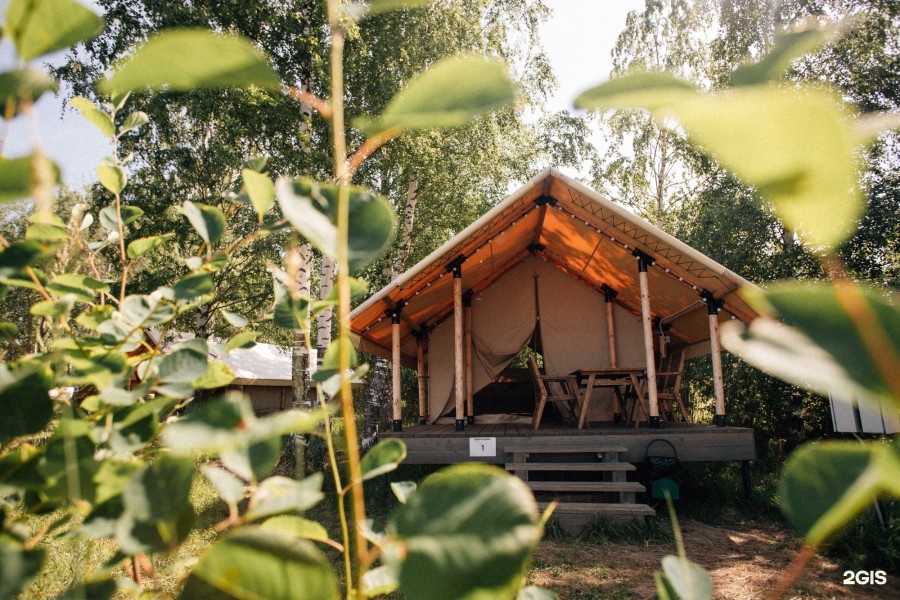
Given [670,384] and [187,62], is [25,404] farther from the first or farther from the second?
[670,384]

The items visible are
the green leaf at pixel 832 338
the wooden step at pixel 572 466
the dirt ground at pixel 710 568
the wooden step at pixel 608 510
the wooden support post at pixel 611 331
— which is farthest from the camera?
the wooden support post at pixel 611 331

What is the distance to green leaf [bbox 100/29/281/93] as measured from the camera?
22 cm

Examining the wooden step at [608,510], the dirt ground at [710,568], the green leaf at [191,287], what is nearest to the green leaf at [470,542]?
the green leaf at [191,287]

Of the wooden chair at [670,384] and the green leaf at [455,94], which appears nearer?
the green leaf at [455,94]

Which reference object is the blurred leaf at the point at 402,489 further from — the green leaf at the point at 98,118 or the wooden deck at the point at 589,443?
the wooden deck at the point at 589,443

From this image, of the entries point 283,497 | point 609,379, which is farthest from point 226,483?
point 609,379

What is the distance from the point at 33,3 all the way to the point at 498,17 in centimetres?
1245

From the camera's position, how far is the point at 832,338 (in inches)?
7.2

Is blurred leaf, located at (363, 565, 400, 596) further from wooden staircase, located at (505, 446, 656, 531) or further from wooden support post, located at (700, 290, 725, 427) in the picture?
wooden support post, located at (700, 290, 725, 427)

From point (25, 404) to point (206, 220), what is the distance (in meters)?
0.26

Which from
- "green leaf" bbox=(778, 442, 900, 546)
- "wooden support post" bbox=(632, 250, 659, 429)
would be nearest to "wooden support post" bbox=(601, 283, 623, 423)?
"wooden support post" bbox=(632, 250, 659, 429)

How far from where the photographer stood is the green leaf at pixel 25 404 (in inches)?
12.9

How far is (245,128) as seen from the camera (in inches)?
335

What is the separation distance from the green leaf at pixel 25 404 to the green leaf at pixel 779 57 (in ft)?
1.38
